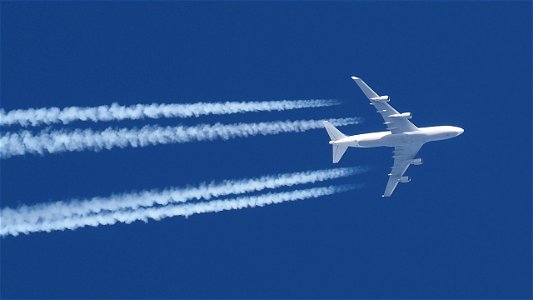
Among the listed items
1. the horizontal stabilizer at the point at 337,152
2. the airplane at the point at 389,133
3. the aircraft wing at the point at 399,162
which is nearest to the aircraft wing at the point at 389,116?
the airplane at the point at 389,133

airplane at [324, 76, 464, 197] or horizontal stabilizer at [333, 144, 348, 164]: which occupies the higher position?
airplane at [324, 76, 464, 197]

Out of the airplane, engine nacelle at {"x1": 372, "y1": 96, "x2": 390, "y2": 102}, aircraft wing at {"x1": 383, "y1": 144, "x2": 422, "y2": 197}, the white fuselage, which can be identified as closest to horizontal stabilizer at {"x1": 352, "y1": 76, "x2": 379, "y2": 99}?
the airplane

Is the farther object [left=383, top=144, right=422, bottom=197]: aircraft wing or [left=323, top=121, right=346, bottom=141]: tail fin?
[left=383, top=144, right=422, bottom=197]: aircraft wing

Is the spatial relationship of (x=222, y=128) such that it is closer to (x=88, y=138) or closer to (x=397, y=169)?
(x=88, y=138)

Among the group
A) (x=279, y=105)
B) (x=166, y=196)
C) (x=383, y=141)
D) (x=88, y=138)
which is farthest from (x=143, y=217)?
(x=383, y=141)

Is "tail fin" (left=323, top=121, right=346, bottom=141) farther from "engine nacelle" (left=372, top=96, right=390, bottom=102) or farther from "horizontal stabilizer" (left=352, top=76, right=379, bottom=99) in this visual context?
"engine nacelle" (left=372, top=96, right=390, bottom=102)

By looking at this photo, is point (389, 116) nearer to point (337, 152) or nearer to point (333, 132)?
point (333, 132)
